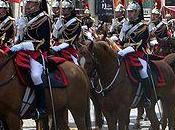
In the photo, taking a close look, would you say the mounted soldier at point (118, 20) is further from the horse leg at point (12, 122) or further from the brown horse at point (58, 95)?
the horse leg at point (12, 122)

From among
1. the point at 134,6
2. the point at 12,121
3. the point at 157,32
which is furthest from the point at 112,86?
the point at 157,32

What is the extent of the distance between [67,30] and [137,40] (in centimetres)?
166

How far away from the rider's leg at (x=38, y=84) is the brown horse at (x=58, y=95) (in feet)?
0.62

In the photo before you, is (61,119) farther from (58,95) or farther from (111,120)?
(111,120)

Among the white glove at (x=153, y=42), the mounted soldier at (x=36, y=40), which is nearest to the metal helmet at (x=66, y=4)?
the mounted soldier at (x=36, y=40)

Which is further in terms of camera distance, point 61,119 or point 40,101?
point 61,119

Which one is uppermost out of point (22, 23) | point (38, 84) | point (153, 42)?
point (22, 23)

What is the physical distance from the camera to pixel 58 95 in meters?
11.6

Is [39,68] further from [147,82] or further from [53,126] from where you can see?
[147,82]

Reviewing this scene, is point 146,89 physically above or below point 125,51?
below

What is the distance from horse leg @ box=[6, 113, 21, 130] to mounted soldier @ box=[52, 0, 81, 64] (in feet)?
10.6

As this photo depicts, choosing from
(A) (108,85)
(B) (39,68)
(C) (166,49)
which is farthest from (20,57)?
(C) (166,49)

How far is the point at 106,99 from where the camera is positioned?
12.8m

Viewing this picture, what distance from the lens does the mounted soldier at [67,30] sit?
13.9 meters
